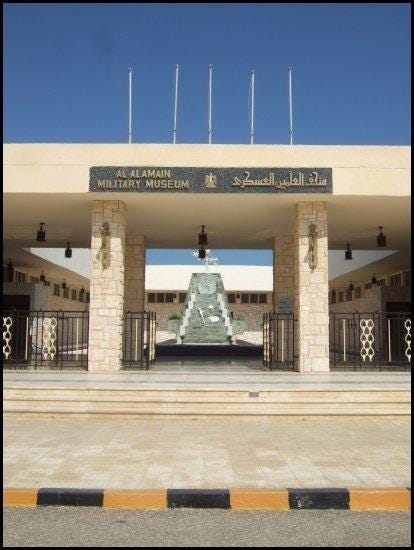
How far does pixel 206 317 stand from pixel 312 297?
200 inches

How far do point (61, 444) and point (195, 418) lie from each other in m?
2.60

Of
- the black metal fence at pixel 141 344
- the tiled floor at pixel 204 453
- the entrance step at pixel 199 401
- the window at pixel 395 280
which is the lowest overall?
the tiled floor at pixel 204 453

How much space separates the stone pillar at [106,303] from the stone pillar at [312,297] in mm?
4130

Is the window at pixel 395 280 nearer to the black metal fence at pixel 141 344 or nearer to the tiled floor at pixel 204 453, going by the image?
the black metal fence at pixel 141 344

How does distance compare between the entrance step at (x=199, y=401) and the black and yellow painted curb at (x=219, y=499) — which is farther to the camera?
the entrance step at (x=199, y=401)

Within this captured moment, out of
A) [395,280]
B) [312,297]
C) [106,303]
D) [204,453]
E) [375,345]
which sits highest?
[395,280]

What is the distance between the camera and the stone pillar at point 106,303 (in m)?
11.9

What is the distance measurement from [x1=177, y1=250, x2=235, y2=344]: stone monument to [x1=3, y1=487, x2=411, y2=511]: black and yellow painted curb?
36.5 feet

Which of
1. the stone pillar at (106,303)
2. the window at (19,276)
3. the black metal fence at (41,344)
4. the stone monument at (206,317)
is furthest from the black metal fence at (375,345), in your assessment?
the window at (19,276)

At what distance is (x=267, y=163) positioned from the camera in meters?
11.6

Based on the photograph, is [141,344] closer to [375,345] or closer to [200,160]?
[200,160]

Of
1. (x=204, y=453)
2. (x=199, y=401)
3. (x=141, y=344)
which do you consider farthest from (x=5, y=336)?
(x=204, y=453)

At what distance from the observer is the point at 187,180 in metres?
11.5

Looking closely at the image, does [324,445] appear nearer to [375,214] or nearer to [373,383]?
[373,383]
